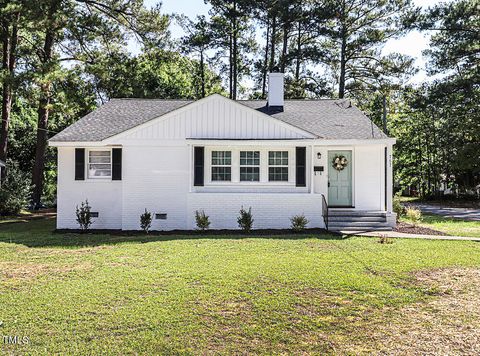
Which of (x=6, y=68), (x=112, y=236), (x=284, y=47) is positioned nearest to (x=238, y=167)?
(x=112, y=236)

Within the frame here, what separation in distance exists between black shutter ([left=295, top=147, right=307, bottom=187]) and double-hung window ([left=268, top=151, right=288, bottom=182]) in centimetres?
43

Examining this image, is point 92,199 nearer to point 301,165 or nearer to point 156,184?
point 156,184

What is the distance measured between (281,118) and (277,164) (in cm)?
292

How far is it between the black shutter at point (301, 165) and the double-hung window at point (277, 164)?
0.43 meters

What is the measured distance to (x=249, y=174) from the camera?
1303cm

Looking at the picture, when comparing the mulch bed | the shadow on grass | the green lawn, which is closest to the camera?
the green lawn

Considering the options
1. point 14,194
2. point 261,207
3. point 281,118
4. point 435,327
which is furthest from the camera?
point 14,194

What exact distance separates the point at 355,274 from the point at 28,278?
5516 mm

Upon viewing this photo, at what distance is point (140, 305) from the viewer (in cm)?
513

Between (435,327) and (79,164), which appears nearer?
(435,327)

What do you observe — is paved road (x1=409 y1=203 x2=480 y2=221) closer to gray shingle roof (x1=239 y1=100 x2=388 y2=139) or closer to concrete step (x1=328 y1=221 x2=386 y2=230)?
gray shingle roof (x1=239 y1=100 x2=388 y2=139)

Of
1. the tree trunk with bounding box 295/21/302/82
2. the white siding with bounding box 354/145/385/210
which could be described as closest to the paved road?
the white siding with bounding box 354/145/385/210

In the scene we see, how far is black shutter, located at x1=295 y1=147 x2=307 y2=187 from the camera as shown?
12.8 metres

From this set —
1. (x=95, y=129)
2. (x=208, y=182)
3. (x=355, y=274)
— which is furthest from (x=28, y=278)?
A: (x=95, y=129)
